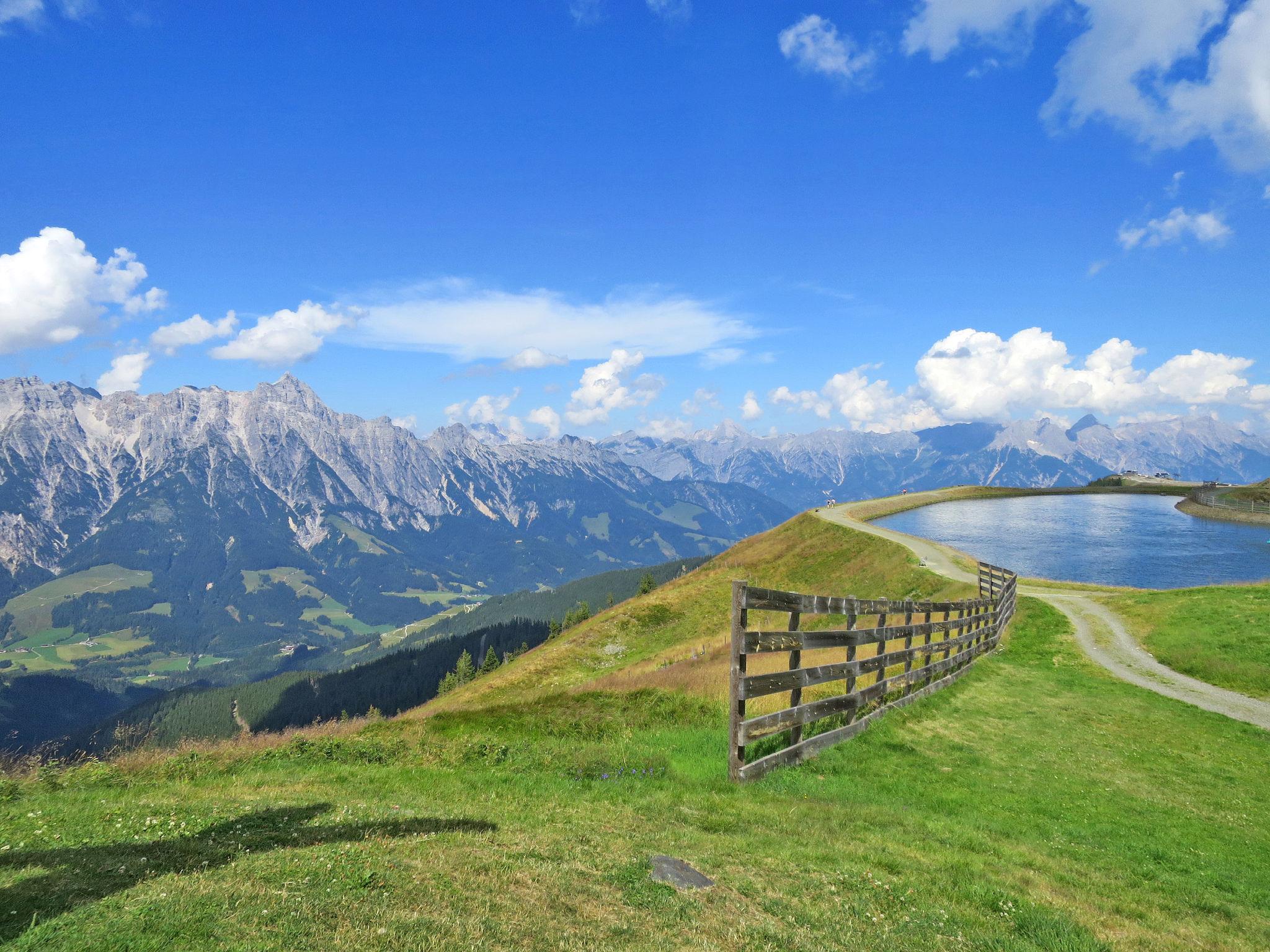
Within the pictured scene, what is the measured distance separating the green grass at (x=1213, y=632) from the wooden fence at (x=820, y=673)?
992cm

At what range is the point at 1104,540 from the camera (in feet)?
241

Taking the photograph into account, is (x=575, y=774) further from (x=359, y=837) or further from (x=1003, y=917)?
(x=1003, y=917)

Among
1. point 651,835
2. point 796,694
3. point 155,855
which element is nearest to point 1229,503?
point 796,694

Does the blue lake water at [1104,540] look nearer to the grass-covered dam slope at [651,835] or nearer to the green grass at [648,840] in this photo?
the grass-covered dam slope at [651,835]

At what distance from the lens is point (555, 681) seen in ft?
178

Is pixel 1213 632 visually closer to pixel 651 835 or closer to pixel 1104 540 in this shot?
pixel 651 835

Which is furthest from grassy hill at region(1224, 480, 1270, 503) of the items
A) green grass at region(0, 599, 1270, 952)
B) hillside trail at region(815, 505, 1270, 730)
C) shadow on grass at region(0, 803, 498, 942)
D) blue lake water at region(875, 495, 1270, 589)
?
shadow on grass at region(0, 803, 498, 942)

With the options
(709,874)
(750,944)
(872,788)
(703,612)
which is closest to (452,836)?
(709,874)

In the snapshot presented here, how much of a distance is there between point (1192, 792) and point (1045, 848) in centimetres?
500

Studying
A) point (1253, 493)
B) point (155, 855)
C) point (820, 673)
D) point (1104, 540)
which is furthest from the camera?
point (1253, 493)

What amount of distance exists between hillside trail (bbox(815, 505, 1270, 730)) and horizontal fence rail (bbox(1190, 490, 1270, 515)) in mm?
67578

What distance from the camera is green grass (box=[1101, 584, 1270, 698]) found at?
72.9ft

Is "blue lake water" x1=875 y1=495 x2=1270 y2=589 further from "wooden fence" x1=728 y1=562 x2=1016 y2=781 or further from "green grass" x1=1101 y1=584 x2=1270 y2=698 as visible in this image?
"wooden fence" x1=728 y1=562 x2=1016 y2=781

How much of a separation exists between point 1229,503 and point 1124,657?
96.5 metres
